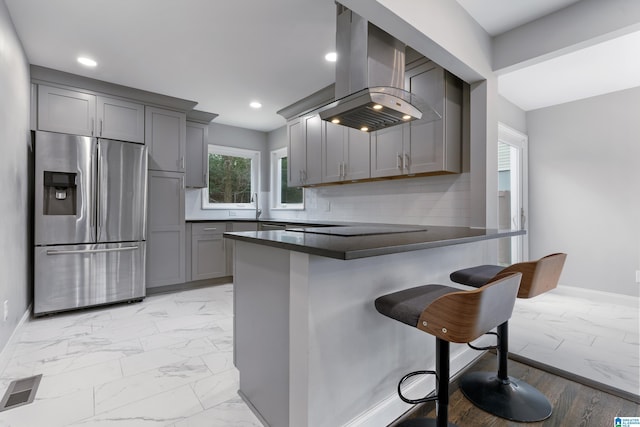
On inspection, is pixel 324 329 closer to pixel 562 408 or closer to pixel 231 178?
pixel 562 408

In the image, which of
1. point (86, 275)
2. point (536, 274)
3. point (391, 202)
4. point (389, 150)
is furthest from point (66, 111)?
point (536, 274)

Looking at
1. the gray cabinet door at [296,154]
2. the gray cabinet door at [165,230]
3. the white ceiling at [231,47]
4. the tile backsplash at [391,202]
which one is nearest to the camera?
the white ceiling at [231,47]

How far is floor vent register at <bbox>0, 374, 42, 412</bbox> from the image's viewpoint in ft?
5.51

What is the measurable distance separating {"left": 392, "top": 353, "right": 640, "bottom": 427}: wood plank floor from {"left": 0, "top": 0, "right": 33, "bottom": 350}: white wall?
2941mm

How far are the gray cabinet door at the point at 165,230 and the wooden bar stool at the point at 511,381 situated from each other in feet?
11.3

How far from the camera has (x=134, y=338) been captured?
2553 millimetres

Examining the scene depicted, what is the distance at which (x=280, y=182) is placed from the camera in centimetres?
545

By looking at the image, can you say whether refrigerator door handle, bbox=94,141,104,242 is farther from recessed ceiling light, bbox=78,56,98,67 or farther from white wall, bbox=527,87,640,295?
white wall, bbox=527,87,640,295

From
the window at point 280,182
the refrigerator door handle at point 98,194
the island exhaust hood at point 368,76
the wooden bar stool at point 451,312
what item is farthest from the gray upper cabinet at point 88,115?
the wooden bar stool at point 451,312

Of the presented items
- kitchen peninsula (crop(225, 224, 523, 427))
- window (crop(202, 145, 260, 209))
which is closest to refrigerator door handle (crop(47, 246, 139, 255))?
window (crop(202, 145, 260, 209))

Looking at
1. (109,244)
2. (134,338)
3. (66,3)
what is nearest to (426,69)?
(66,3)

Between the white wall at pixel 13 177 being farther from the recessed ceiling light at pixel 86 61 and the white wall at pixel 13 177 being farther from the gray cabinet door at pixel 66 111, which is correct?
the recessed ceiling light at pixel 86 61

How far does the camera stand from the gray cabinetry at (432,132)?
2580mm

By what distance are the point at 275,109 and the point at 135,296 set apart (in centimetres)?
300
